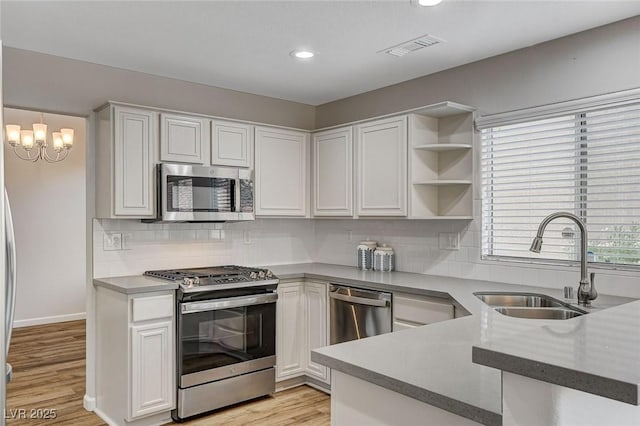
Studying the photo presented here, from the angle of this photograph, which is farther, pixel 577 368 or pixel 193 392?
pixel 193 392

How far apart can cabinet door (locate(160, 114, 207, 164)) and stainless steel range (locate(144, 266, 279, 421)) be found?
0.86m

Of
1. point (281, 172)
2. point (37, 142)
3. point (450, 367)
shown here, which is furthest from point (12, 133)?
point (450, 367)

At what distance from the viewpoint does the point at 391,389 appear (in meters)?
1.31

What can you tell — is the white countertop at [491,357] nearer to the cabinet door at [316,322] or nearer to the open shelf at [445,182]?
the open shelf at [445,182]

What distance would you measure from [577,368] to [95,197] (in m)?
3.43

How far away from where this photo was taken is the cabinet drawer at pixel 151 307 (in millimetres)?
3049

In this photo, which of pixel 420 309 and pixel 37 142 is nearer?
pixel 420 309

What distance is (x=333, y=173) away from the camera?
4.17m

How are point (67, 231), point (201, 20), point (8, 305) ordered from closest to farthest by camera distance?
point (8, 305)
point (201, 20)
point (67, 231)

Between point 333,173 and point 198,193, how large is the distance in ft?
3.88

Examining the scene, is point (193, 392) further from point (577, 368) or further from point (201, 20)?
point (577, 368)

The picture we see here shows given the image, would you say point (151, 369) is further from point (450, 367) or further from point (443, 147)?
point (443, 147)

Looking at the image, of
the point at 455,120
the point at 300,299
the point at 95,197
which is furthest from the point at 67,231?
the point at 455,120

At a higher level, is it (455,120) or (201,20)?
(201,20)
